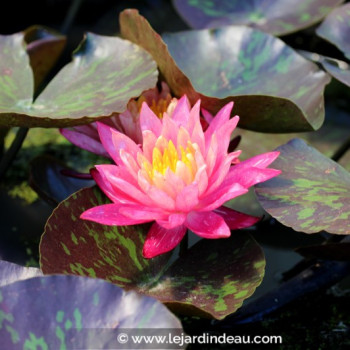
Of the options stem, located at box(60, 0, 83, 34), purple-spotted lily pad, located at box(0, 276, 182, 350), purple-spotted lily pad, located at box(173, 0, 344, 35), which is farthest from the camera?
stem, located at box(60, 0, 83, 34)

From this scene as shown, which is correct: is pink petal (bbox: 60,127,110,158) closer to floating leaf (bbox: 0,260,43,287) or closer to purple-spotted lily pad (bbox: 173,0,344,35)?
floating leaf (bbox: 0,260,43,287)

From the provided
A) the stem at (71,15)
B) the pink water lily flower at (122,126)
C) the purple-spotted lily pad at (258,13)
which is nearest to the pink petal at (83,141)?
the pink water lily flower at (122,126)

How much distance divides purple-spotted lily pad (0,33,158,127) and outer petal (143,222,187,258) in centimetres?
24

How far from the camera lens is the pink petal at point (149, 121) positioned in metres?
1.04

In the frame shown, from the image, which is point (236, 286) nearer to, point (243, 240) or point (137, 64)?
point (243, 240)

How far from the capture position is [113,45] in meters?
1.33

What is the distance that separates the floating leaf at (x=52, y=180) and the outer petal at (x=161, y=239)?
0.36 metres

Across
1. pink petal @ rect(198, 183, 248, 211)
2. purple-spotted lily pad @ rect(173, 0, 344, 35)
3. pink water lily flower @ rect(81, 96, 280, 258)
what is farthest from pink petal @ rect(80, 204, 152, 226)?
purple-spotted lily pad @ rect(173, 0, 344, 35)

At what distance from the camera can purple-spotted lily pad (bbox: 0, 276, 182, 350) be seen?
0.77 metres

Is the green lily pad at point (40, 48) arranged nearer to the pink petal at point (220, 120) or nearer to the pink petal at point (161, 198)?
the pink petal at point (220, 120)

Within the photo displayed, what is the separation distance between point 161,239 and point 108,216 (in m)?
0.10

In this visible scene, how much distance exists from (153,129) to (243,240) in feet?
0.87

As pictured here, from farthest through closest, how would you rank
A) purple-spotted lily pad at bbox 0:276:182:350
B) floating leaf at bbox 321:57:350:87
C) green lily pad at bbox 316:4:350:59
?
green lily pad at bbox 316:4:350:59
floating leaf at bbox 321:57:350:87
purple-spotted lily pad at bbox 0:276:182:350

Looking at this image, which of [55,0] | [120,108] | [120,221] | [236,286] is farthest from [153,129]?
[55,0]
